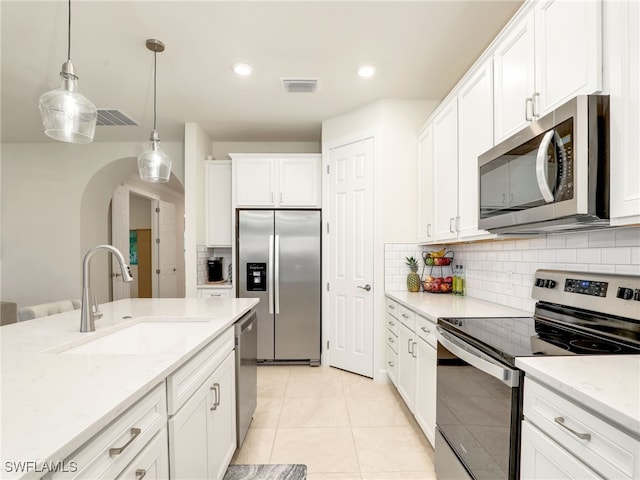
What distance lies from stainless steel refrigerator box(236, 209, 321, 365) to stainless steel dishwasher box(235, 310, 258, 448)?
4.27ft

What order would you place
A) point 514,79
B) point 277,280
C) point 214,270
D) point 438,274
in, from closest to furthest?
point 514,79
point 438,274
point 277,280
point 214,270

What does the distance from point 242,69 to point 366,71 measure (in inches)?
39.5

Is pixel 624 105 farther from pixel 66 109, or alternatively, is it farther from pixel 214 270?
pixel 214 270

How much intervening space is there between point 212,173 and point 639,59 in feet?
12.6

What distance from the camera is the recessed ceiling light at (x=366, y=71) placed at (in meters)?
2.65

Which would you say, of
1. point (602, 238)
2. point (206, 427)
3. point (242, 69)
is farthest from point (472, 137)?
point (206, 427)

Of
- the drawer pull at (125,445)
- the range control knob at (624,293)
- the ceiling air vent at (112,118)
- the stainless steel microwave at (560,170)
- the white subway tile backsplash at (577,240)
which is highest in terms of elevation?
the ceiling air vent at (112,118)

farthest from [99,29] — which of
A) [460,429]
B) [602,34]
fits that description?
[460,429]

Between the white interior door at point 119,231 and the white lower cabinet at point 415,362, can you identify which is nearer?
the white lower cabinet at point 415,362

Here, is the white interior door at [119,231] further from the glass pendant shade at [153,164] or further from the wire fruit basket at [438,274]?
the wire fruit basket at [438,274]

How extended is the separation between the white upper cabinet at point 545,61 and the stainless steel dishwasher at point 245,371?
6.03 ft

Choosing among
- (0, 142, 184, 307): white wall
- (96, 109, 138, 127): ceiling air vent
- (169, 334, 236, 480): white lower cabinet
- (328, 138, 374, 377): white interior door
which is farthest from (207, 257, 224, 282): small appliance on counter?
(169, 334, 236, 480): white lower cabinet

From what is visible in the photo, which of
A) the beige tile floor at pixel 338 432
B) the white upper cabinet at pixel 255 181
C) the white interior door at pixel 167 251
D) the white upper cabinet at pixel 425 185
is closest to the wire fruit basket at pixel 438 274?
the white upper cabinet at pixel 425 185

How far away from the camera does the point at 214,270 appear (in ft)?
13.3
